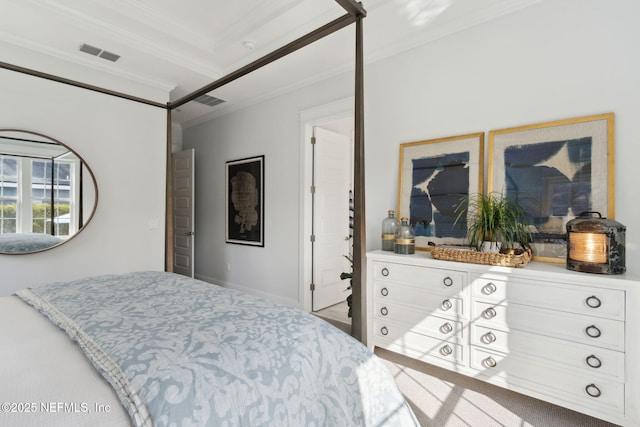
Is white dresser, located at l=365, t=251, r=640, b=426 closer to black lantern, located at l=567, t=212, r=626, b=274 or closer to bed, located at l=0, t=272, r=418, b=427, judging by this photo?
black lantern, located at l=567, t=212, r=626, b=274

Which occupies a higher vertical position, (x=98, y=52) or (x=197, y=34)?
(x=197, y=34)

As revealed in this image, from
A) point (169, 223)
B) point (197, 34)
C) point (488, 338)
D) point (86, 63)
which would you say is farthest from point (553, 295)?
point (86, 63)

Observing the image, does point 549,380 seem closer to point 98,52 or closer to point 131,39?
point 131,39

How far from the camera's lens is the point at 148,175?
11.5 feet

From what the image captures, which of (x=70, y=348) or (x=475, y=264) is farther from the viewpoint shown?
(x=475, y=264)

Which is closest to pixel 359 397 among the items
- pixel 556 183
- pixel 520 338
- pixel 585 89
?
pixel 520 338

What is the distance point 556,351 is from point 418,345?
809 mm

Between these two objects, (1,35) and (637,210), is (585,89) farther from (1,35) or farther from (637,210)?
(1,35)

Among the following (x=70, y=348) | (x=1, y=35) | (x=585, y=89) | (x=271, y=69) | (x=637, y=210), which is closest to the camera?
(x=70, y=348)

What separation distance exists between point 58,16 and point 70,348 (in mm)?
2636

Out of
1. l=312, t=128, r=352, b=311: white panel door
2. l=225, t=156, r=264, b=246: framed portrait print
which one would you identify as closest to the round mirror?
l=225, t=156, r=264, b=246: framed portrait print

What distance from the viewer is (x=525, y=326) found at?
1.86 metres

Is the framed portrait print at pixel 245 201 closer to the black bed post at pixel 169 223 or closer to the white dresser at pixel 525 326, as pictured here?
the black bed post at pixel 169 223

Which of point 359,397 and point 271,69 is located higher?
point 271,69
